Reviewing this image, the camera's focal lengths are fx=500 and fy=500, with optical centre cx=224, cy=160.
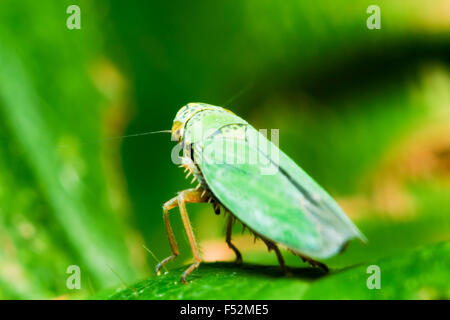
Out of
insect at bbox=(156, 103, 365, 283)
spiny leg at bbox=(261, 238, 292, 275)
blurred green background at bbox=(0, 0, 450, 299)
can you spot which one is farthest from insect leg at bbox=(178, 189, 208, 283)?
blurred green background at bbox=(0, 0, 450, 299)

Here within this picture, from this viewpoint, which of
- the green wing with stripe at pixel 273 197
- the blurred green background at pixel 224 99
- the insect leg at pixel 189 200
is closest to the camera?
the green wing with stripe at pixel 273 197

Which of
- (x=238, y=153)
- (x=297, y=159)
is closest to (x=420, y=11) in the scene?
(x=297, y=159)

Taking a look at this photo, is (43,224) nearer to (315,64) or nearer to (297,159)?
(297,159)

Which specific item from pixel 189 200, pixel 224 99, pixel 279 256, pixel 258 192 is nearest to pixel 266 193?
pixel 258 192

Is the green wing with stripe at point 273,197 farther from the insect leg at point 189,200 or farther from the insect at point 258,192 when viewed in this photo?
the insect leg at point 189,200

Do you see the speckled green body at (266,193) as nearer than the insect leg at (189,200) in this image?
Yes

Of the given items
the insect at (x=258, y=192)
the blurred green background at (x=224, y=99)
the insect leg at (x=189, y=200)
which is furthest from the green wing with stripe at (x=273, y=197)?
the blurred green background at (x=224, y=99)
